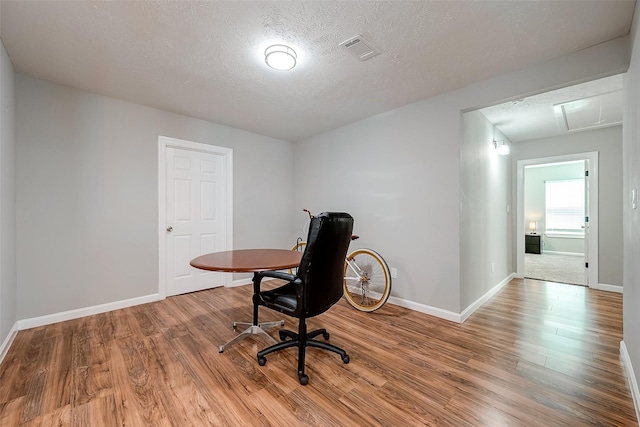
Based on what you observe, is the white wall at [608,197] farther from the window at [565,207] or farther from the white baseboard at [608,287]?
the window at [565,207]

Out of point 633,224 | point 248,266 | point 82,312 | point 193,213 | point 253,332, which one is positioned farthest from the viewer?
point 193,213

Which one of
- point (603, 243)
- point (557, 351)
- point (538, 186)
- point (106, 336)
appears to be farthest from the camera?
point (538, 186)

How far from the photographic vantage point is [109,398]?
1.52m

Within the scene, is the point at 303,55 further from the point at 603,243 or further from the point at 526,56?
the point at 603,243

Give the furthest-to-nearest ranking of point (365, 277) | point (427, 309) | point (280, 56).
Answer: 1. point (365, 277)
2. point (427, 309)
3. point (280, 56)

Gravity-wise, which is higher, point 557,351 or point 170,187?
point 170,187

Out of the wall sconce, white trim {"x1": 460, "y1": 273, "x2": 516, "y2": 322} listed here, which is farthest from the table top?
the wall sconce

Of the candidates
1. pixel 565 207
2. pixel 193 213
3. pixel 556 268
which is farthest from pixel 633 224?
pixel 565 207

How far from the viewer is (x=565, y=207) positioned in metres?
7.46

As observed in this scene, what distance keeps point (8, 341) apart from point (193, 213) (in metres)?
2.01

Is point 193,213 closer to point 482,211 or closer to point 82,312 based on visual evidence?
point 82,312

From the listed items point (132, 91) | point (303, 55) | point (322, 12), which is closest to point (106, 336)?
point (132, 91)

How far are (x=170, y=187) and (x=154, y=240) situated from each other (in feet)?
2.37

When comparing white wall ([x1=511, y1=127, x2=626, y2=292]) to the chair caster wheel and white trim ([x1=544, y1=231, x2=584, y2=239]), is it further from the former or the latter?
the chair caster wheel
